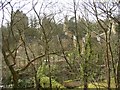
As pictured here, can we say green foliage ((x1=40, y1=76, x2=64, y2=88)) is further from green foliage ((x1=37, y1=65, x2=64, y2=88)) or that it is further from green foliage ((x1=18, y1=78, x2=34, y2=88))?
green foliage ((x1=18, y1=78, x2=34, y2=88))

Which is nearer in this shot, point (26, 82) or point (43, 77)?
point (43, 77)

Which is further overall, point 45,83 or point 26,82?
point 26,82

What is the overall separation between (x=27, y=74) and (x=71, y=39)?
173cm

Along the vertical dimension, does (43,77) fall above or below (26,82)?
above

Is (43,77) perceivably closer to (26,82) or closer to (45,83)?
(45,83)

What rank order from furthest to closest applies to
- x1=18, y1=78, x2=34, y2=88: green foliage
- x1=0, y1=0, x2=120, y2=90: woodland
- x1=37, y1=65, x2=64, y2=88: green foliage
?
1. x1=18, y1=78, x2=34, y2=88: green foliage
2. x1=37, y1=65, x2=64, y2=88: green foliage
3. x1=0, y1=0, x2=120, y2=90: woodland

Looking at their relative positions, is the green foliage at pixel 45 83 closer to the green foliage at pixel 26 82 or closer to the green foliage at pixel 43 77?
the green foliage at pixel 43 77

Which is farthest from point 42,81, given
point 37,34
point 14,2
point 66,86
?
point 14,2

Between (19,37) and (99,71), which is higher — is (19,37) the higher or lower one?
the higher one

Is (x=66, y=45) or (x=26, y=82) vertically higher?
(x=66, y=45)

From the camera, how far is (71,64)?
19.4 feet

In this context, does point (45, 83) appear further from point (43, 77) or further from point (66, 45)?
point (66, 45)

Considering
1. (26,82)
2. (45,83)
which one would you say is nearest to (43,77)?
(45,83)

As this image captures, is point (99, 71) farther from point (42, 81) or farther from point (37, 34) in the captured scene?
point (37, 34)
